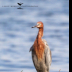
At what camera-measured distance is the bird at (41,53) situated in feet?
21.3

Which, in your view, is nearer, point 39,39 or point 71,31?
point 71,31

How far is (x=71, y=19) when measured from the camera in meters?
5.25

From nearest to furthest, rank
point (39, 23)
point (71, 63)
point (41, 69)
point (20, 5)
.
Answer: point (71, 63) → point (39, 23) → point (41, 69) → point (20, 5)

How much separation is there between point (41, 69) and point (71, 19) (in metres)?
2.26

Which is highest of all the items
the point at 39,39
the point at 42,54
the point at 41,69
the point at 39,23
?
the point at 39,23

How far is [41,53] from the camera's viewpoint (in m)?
6.58

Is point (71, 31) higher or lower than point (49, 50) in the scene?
higher

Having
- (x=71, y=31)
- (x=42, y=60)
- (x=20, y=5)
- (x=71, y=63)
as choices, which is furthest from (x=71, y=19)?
(x=20, y=5)

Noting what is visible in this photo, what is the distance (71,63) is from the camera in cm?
501

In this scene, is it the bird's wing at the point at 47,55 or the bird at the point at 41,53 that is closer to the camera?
the bird at the point at 41,53

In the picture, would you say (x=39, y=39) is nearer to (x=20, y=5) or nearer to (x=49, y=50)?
(x=49, y=50)

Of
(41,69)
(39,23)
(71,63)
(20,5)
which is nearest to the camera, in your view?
(71,63)

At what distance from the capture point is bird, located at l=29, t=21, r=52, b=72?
6.49 metres

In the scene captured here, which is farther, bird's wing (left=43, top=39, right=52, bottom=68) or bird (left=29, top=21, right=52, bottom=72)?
bird's wing (left=43, top=39, right=52, bottom=68)
